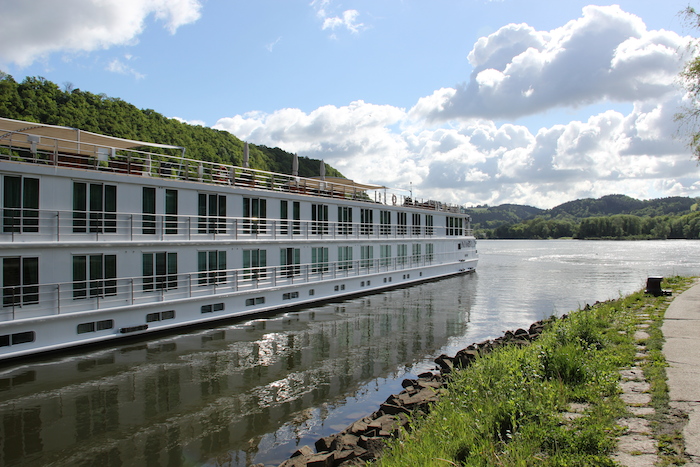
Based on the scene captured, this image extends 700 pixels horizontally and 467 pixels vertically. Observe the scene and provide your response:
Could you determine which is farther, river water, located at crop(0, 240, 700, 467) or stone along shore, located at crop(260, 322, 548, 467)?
river water, located at crop(0, 240, 700, 467)

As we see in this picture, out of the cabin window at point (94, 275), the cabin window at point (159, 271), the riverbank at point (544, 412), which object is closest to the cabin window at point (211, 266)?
the cabin window at point (159, 271)

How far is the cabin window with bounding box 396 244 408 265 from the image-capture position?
32.5 meters

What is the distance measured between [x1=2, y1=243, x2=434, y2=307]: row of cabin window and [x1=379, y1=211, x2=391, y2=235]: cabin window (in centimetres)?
549

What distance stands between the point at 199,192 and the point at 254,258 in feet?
13.2

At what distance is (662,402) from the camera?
6895mm

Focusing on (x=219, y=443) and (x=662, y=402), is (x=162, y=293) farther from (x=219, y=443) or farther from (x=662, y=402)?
(x=662, y=402)

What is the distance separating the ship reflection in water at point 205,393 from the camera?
8969mm

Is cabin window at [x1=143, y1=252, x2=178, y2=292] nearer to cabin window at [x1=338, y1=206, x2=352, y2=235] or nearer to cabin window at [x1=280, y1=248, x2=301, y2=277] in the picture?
cabin window at [x1=280, y1=248, x2=301, y2=277]

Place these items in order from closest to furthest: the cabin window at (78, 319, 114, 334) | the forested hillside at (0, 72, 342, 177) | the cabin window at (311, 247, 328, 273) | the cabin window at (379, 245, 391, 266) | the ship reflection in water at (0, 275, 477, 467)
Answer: the ship reflection in water at (0, 275, 477, 467) < the cabin window at (78, 319, 114, 334) < the cabin window at (311, 247, 328, 273) < the cabin window at (379, 245, 391, 266) < the forested hillside at (0, 72, 342, 177)

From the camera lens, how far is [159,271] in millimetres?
16750

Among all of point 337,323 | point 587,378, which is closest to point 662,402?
point 587,378

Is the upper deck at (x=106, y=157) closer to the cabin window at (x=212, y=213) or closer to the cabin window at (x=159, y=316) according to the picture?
the cabin window at (x=212, y=213)

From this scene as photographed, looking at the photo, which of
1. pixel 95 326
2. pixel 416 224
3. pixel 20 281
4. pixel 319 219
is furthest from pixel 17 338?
pixel 416 224

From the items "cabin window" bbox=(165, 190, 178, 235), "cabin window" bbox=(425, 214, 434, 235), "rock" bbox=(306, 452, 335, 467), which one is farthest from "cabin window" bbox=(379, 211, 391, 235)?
"rock" bbox=(306, 452, 335, 467)
